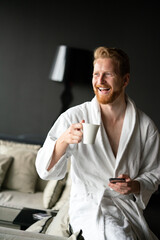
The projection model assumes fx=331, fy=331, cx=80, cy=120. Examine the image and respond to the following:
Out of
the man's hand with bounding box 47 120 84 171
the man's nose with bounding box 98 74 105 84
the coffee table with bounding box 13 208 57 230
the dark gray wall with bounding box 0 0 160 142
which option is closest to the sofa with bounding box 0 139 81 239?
the coffee table with bounding box 13 208 57 230

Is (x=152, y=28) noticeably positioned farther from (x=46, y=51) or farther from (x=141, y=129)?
(x=141, y=129)

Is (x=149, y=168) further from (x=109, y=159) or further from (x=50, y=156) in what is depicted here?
(x=50, y=156)

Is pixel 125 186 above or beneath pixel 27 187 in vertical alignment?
above

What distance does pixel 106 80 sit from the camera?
1749 mm

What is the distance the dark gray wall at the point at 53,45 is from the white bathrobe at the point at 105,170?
2.55 meters

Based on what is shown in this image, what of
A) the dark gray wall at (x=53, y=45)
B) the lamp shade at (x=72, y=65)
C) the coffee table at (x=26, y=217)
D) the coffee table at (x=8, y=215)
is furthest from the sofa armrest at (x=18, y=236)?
the dark gray wall at (x=53, y=45)

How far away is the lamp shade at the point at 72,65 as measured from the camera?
4.16 m

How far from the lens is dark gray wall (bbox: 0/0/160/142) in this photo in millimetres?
4301

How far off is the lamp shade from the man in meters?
2.34

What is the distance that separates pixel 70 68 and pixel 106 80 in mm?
2480

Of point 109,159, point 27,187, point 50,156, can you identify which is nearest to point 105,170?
point 109,159

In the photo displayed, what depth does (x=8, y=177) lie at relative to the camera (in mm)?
3520

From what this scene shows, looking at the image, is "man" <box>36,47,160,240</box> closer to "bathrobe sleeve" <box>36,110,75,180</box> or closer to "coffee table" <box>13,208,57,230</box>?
"bathrobe sleeve" <box>36,110,75,180</box>

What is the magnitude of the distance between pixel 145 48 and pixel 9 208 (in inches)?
103
